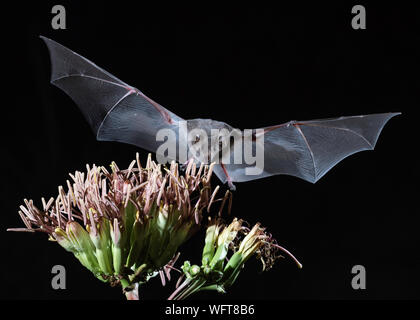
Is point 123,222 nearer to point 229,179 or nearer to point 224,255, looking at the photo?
point 224,255

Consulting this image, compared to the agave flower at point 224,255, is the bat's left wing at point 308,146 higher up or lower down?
higher up

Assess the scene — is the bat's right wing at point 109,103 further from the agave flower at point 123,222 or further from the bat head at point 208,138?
the agave flower at point 123,222

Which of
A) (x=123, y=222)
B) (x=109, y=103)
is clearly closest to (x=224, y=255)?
(x=123, y=222)

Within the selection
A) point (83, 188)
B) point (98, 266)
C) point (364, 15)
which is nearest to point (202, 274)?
point (98, 266)

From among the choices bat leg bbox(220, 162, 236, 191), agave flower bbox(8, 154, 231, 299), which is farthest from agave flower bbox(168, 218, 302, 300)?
bat leg bbox(220, 162, 236, 191)

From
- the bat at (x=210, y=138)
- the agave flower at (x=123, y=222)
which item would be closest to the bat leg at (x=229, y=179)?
the bat at (x=210, y=138)

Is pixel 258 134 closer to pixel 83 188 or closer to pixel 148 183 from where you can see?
pixel 148 183

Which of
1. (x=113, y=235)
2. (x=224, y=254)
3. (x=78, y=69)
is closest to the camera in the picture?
(x=113, y=235)
